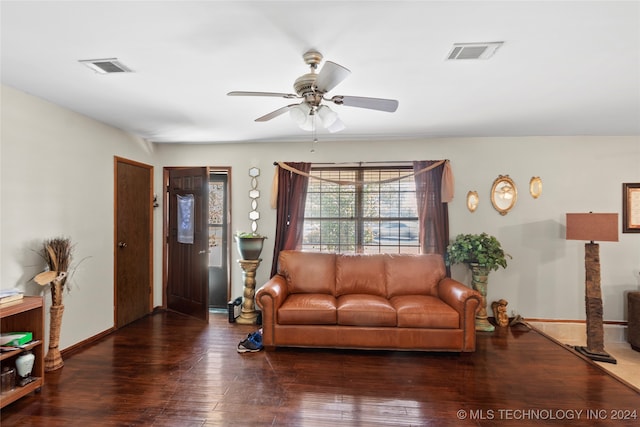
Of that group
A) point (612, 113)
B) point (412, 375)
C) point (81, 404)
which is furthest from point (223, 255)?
point (612, 113)

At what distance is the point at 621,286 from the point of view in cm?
397

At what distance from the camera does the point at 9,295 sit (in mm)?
2303

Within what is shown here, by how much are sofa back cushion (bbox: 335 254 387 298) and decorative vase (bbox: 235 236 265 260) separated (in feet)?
3.60

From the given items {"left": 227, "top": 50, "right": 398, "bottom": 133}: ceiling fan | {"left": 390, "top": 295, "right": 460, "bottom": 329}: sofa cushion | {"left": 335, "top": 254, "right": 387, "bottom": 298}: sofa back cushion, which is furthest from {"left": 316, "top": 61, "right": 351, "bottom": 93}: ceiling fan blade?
{"left": 335, "top": 254, "right": 387, "bottom": 298}: sofa back cushion

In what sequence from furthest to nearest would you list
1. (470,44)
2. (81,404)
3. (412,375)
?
(412,375) < (81,404) < (470,44)

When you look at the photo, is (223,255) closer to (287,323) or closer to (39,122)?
(287,323)

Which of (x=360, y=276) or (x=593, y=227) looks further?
(x=360, y=276)

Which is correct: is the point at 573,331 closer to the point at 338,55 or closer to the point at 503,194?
the point at 503,194

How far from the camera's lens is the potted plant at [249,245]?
4039 mm

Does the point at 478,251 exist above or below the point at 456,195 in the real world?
below

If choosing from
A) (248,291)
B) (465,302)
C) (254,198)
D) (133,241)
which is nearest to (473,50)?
(465,302)

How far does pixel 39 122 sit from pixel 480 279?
5.02 meters

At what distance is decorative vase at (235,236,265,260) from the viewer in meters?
4.04

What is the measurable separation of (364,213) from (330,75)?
2874mm
